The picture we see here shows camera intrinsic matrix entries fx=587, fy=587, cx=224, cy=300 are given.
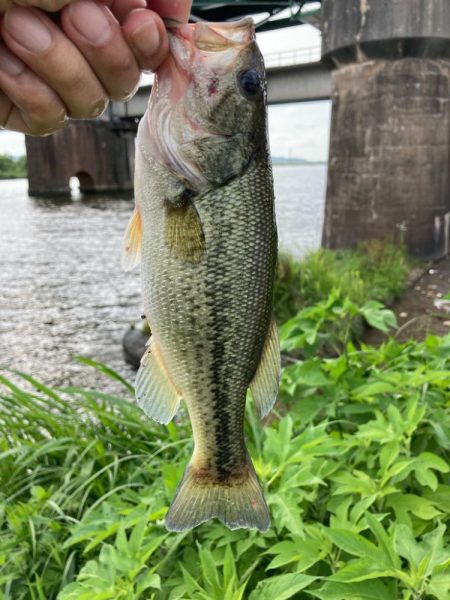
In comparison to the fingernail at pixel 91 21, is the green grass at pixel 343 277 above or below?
below

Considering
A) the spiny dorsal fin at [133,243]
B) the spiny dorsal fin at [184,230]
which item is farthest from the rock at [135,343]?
the spiny dorsal fin at [184,230]

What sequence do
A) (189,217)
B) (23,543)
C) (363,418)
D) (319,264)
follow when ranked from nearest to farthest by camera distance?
1. (189,217)
2. (23,543)
3. (363,418)
4. (319,264)

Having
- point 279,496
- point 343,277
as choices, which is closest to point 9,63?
point 279,496

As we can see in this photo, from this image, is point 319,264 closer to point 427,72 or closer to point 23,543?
point 427,72

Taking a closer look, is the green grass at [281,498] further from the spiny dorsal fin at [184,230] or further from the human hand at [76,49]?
the human hand at [76,49]

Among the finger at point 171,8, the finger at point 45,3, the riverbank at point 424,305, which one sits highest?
the finger at point 171,8

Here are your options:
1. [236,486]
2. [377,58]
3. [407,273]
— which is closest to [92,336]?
[407,273]

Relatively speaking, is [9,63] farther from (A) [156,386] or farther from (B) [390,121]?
(B) [390,121]

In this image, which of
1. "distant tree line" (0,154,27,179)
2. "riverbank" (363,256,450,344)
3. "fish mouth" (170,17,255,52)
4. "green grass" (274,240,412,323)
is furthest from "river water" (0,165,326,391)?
"distant tree line" (0,154,27,179)
